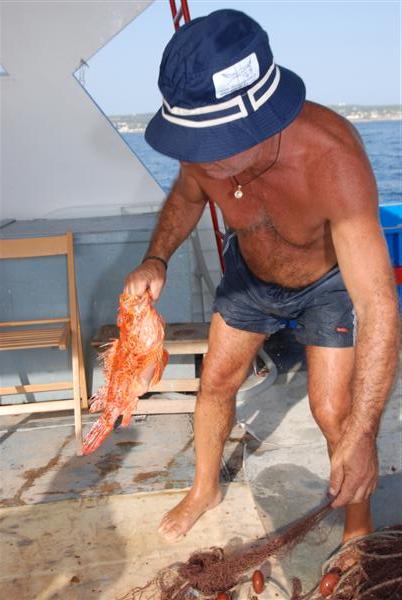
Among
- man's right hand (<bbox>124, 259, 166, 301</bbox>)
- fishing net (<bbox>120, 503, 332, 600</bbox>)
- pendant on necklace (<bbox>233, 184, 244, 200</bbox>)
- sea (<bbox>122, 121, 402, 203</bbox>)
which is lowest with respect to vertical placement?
sea (<bbox>122, 121, 402, 203</bbox>)

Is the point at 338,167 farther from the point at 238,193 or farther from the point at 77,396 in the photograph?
the point at 77,396

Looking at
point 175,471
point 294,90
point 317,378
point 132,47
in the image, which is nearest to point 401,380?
point 175,471

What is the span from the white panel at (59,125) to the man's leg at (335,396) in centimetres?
355

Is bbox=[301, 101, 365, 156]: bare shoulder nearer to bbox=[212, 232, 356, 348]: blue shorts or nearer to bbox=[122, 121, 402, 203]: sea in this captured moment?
bbox=[212, 232, 356, 348]: blue shorts

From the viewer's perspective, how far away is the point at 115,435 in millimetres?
5133

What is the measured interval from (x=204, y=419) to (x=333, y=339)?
89 cm

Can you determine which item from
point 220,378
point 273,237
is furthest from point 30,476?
point 273,237

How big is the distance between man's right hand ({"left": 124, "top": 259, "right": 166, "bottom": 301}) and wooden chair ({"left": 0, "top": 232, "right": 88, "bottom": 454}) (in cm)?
140

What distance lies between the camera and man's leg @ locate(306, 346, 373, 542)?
135 inches

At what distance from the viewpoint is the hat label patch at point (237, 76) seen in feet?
8.30

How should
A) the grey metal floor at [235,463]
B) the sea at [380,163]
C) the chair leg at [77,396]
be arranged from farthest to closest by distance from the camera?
the sea at [380,163] < the chair leg at [77,396] < the grey metal floor at [235,463]

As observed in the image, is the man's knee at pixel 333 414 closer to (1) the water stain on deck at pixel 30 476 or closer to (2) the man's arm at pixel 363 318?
(2) the man's arm at pixel 363 318

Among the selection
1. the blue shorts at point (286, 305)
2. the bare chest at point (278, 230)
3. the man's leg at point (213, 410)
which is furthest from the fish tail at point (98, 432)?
the bare chest at point (278, 230)

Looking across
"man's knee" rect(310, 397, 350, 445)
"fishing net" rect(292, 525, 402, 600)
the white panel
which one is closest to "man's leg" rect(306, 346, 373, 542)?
"man's knee" rect(310, 397, 350, 445)
